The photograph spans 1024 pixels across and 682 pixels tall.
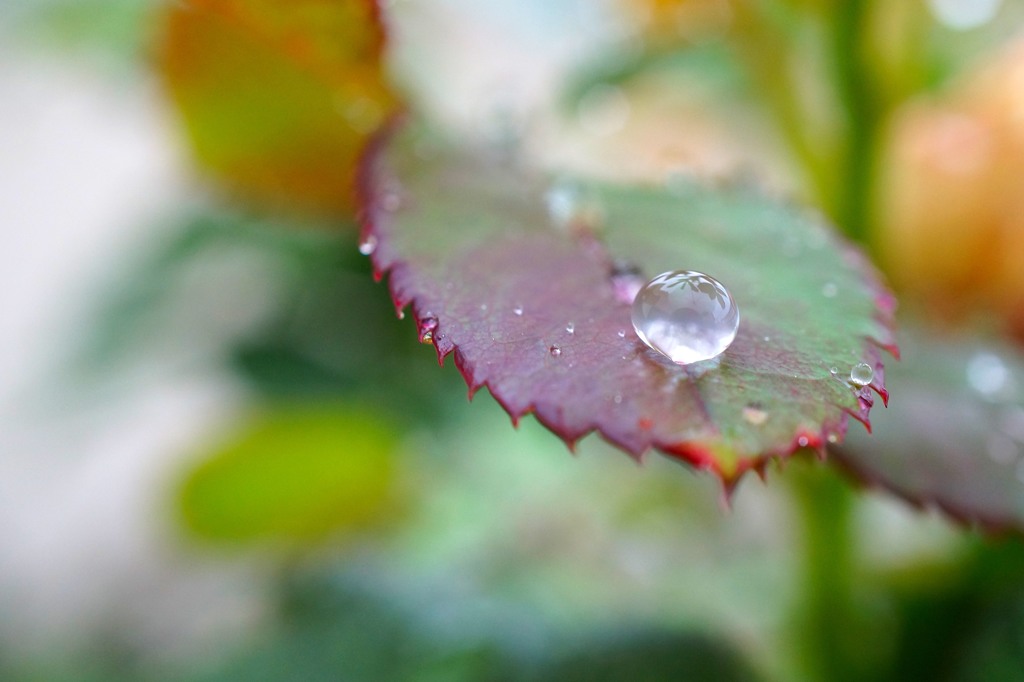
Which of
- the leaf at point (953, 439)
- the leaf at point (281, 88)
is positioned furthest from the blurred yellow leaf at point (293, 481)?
the leaf at point (953, 439)

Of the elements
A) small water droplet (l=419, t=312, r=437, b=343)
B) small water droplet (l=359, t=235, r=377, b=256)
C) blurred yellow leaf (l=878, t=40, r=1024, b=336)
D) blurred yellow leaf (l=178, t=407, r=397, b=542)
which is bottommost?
blurred yellow leaf (l=178, t=407, r=397, b=542)

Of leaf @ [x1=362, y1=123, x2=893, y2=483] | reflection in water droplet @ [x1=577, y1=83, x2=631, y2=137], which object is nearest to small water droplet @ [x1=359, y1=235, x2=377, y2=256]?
leaf @ [x1=362, y1=123, x2=893, y2=483]

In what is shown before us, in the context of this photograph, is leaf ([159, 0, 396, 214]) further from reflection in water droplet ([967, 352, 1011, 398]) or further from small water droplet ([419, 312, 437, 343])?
reflection in water droplet ([967, 352, 1011, 398])

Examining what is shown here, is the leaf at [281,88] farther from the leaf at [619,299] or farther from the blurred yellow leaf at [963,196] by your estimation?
the blurred yellow leaf at [963,196]

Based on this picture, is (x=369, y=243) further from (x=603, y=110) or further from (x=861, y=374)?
(x=603, y=110)

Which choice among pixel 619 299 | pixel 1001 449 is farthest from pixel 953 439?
pixel 619 299

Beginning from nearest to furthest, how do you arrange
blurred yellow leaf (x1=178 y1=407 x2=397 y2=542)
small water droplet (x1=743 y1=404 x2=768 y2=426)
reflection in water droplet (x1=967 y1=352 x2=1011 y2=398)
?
small water droplet (x1=743 y1=404 x2=768 y2=426) → reflection in water droplet (x1=967 y1=352 x2=1011 y2=398) → blurred yellow leaf (x1=178 y1=407 x2=397 y2=542)

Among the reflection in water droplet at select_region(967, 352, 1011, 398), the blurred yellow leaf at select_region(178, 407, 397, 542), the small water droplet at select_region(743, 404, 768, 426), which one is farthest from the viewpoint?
the blurred yellow leaf at select_region(178, 407, 397, 542)
